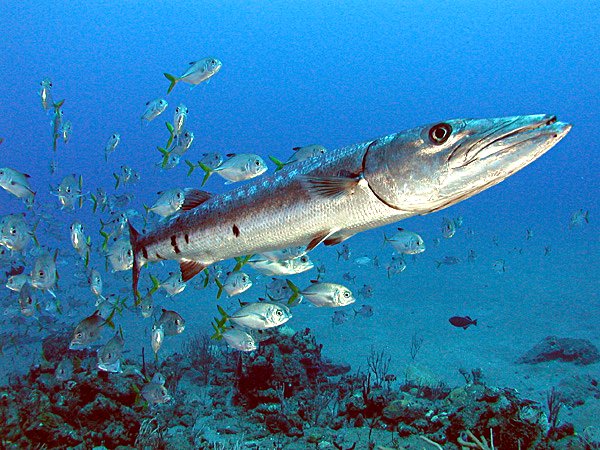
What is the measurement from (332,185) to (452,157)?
0.77 meters

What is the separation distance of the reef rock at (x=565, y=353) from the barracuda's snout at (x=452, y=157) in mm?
10998

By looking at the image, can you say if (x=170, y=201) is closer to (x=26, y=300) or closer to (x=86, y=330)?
(x=86, y=330)

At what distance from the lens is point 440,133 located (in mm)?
2520

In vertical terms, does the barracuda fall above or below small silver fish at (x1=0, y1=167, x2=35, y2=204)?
below

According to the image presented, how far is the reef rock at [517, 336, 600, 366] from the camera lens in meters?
11.0

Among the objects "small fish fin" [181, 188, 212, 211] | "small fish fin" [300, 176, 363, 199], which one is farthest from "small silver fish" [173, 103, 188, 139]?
"small fish fin" [300, 176, 363, 199]

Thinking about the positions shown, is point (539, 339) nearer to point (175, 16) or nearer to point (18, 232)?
point (18, 232)

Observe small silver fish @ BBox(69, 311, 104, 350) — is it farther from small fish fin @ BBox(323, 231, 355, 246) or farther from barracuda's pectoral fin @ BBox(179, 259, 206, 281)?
small fish fin @ BBox(323, 231, 355, 246)

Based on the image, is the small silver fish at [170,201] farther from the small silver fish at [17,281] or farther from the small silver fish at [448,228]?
the small silver fish at [448,228]

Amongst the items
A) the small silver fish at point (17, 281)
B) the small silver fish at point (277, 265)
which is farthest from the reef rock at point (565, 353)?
the small silver fish at point (17, 281)

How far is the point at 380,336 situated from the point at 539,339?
5.17m

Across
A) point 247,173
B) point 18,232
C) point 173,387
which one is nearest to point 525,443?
point 247,173

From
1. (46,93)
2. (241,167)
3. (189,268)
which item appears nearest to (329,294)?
(241,167)

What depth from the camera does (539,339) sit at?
13383 millimetres
